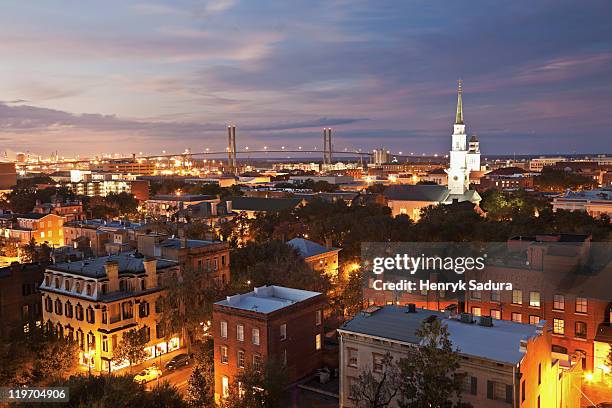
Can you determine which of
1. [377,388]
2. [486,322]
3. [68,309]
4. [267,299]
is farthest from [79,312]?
[486,322]

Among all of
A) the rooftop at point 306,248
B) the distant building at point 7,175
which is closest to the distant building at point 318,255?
the rooftop at point 306,248

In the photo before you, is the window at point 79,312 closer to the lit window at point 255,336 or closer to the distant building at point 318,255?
the lit window at point 255,336

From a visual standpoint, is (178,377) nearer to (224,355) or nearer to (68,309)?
(224,355)

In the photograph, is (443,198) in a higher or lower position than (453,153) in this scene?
lower

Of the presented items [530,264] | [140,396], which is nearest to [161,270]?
[140,396]

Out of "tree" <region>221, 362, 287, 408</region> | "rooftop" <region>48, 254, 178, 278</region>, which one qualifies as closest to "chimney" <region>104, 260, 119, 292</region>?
"rooftop" <region>48, 254, 178, 278</region>

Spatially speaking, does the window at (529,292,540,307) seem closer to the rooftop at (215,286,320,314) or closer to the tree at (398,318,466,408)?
the rooftop at (215,286,320,314)

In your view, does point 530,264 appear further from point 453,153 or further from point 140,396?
point 453,153
